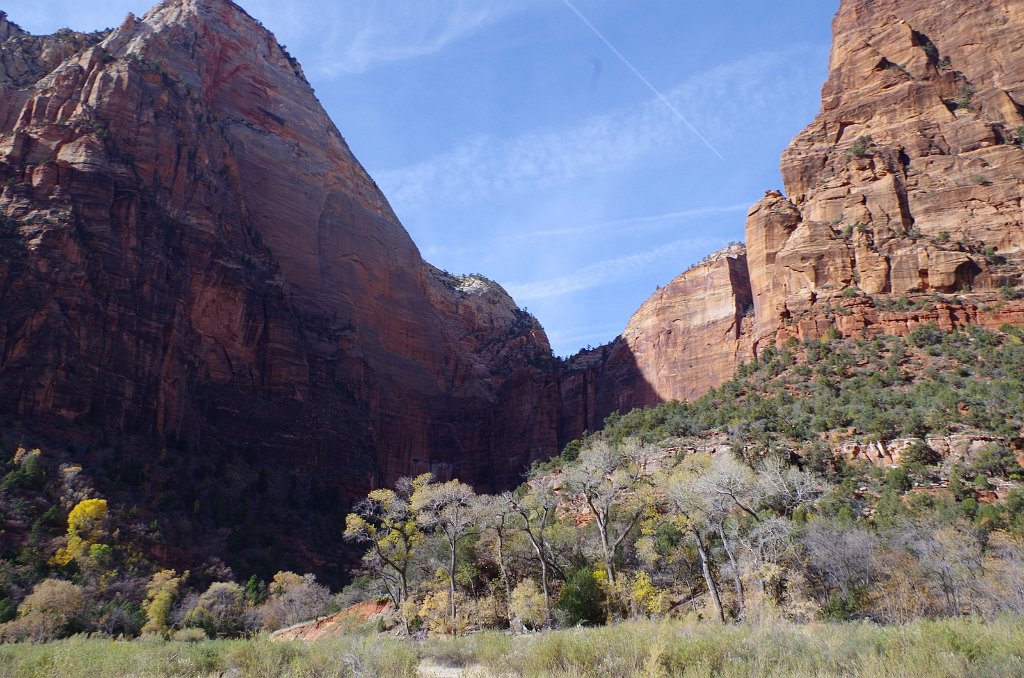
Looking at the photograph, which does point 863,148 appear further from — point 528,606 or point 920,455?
point 528,606

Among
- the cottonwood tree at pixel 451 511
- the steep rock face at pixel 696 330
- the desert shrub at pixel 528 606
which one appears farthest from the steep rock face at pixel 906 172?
the desert shrub at pixel 528 606

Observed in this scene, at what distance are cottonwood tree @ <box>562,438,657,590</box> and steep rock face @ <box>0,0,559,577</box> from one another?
93.1 ft

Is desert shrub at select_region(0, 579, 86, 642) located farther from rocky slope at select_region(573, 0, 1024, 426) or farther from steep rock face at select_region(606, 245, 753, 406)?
steep rock face at select_region(606, 245, 753, 406)

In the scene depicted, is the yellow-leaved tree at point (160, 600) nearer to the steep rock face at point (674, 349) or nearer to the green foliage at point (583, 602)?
the green foliage at point (583, 602)

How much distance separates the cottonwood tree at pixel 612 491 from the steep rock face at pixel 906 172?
21.7 meters

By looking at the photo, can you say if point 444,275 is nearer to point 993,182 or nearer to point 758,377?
point 758,377

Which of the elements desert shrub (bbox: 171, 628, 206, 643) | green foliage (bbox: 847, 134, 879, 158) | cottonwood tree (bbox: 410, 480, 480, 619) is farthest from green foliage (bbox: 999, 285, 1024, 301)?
desert shrub (bbox: 171, 628, 206, 643)

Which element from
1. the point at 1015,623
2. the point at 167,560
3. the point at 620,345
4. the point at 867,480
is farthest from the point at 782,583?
the point at 620,345

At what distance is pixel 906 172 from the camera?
47.6 metres

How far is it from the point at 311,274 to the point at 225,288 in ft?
46.9

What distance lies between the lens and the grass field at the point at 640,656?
30.4 ft

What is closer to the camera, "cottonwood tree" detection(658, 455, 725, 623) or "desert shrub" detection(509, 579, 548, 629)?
"cottonwood tree" detection(658, 455, 725, 623)

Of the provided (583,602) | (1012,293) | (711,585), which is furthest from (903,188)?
(583,602)

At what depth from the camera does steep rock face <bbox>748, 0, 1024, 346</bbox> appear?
143ft
